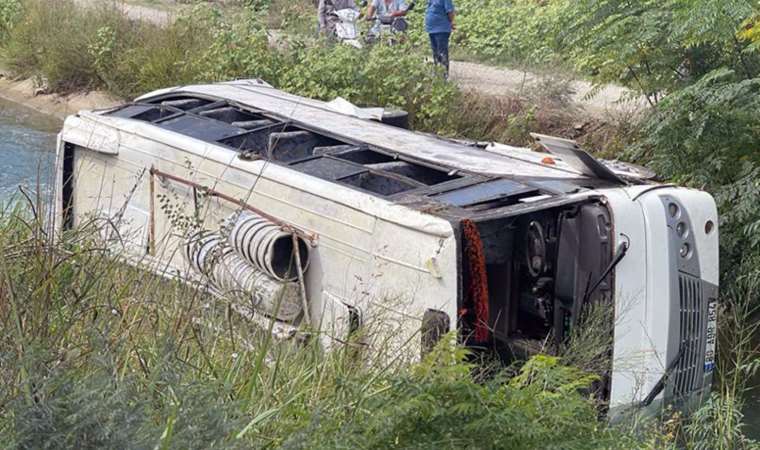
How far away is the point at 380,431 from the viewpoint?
11.0ft

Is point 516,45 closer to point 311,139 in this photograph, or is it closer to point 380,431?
point 311,139

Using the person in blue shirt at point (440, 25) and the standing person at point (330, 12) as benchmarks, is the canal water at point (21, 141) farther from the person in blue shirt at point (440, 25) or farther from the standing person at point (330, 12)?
the person in blue shirt at point (440, 25)

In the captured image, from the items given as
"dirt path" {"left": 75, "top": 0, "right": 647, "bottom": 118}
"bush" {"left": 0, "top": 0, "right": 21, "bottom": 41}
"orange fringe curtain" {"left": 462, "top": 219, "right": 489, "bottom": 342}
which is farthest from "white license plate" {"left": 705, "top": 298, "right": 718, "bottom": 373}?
"bush" {"left": 0, "top": 0, "right": 21, "bottom": 41}

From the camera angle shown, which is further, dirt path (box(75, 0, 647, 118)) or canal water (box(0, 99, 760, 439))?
dirt path (box(75, 0, 647, 118))

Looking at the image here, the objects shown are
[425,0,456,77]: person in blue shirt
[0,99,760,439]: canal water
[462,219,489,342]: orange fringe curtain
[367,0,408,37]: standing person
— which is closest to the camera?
[462,219,489,342]: orange fringe curtain

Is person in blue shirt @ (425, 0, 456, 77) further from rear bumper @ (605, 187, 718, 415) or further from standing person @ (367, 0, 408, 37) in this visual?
rear bumper @ (605, 187, 718, 415)

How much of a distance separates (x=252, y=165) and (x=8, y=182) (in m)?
4.48

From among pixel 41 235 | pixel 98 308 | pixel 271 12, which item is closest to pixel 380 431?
pixel 98 308

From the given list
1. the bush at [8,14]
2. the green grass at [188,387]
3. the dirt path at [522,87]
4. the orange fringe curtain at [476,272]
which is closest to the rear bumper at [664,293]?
the orange fringe curtain at [476,272]

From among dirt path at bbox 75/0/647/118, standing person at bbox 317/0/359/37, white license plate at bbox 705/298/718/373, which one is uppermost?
standing person at bbox 317/0/359/37

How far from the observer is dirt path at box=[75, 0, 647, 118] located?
1176cm

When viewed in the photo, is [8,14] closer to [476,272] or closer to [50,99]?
[50,99]

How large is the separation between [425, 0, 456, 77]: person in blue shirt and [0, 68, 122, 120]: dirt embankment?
461cm

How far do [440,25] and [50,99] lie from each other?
6352 millimetres
